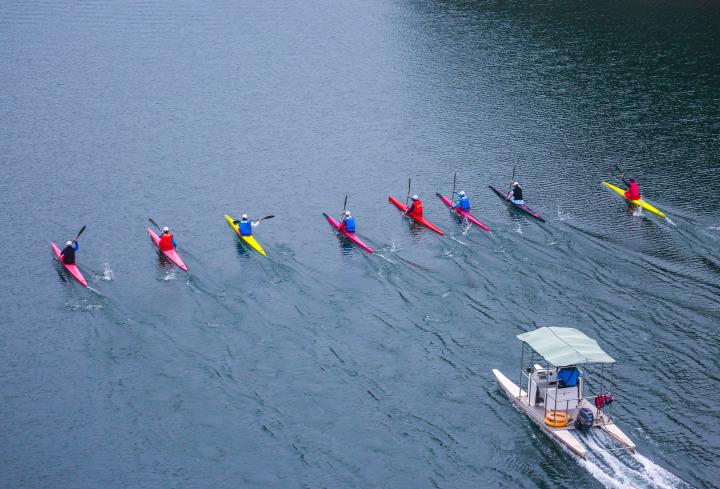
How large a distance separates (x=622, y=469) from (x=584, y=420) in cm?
294

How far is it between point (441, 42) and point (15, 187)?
58.6m

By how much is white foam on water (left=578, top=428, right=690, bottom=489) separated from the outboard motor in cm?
63

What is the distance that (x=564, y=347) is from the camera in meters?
46.4

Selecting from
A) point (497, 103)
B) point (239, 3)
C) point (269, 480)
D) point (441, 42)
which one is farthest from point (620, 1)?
point (269, 480)

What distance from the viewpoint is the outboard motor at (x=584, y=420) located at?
147 ft

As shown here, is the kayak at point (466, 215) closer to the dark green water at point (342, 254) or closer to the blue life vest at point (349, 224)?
the dark green water at point (342, 254)

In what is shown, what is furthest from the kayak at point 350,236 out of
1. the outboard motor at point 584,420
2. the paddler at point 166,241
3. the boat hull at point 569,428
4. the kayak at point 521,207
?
the outboard motor at point 584,420

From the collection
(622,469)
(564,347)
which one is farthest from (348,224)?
(622,469)

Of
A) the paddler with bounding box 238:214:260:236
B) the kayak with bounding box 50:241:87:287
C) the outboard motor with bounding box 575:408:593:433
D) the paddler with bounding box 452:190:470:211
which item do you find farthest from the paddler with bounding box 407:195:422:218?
the outboard motor with bounding box 575:408:593:433

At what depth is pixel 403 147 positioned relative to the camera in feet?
284

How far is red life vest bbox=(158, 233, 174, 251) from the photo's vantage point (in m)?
63.6

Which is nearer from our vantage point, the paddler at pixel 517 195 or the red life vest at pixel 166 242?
the red life vest at pixel 166 242

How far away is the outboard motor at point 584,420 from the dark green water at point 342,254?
68cm

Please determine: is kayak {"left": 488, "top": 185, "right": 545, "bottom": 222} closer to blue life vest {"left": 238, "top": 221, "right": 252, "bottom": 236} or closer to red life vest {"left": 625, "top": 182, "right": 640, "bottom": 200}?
red life vest {"left": 625, "top": 182, "right": 640, "bottom": 200}
